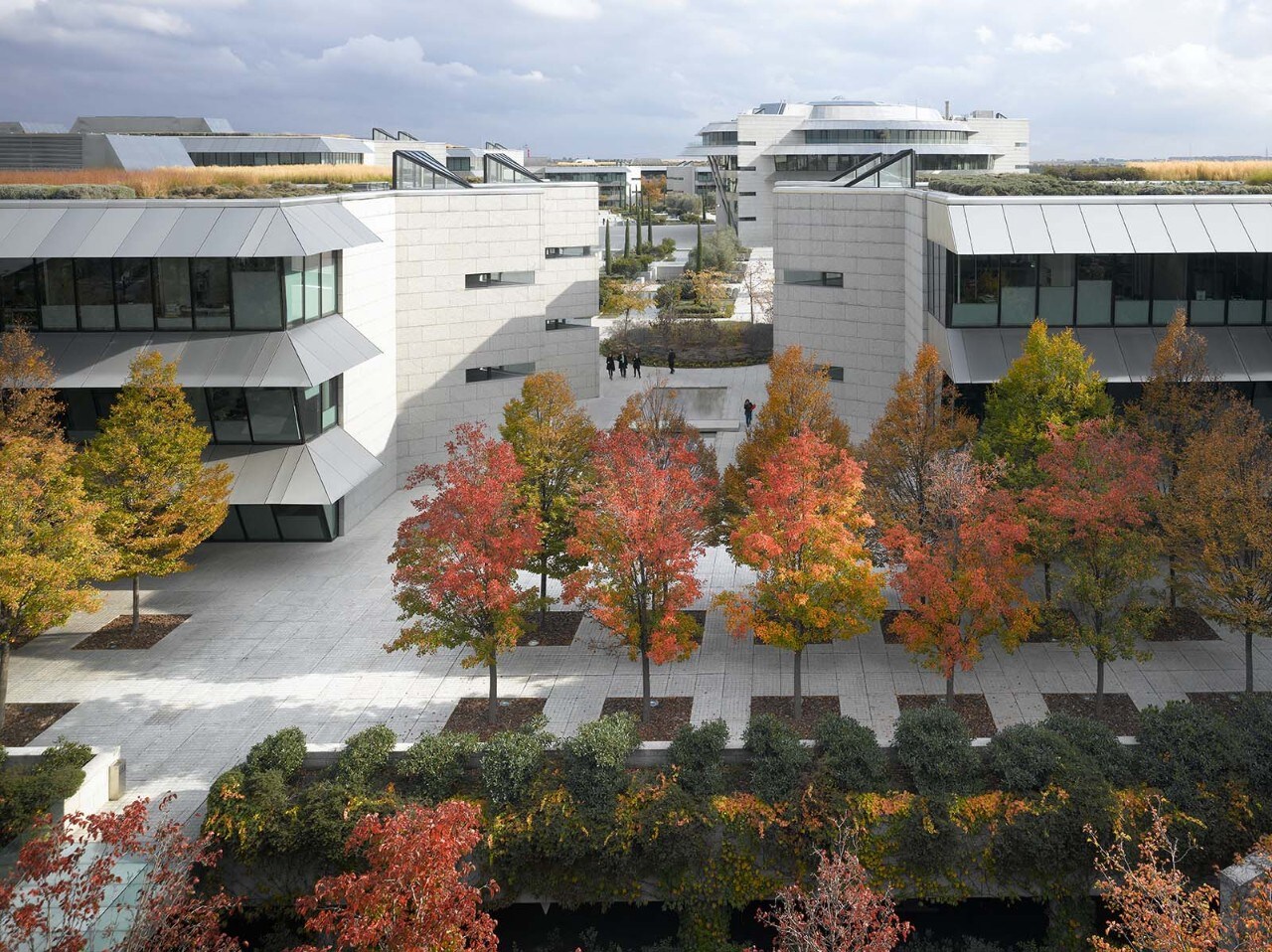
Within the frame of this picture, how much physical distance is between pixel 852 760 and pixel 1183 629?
11.8 metres

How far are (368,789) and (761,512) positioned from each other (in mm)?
9450

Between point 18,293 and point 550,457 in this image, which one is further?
point 18,293

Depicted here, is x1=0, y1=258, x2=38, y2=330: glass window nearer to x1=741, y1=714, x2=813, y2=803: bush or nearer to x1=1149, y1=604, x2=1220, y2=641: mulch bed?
x1=741, y1=714, x2=813, y2=803: bush

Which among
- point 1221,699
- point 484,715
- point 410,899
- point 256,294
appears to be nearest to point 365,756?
point 484,715

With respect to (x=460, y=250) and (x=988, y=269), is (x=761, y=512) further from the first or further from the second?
(x=460, y=250)

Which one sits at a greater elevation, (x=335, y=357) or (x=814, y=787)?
(x=335, y=357)

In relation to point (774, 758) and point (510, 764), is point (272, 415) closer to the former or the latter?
point (510, 764)

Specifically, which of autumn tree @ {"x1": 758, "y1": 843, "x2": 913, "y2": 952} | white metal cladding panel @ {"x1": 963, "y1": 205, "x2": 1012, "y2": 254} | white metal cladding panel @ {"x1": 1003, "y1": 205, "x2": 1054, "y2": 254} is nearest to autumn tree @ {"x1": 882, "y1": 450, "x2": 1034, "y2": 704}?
autumn tree @ {"x1": 758, "y1": 843, "x2": 913, "y2": 952}

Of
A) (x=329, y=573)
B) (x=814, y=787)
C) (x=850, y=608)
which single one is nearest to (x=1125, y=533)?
(x=850, y=608)

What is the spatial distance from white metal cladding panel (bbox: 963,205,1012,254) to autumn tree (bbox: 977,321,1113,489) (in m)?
2.55

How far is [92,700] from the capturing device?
27.0m

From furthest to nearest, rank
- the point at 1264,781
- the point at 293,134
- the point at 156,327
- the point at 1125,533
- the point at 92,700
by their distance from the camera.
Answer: the point at 293,134
the point at 156,327
the point at 92,700
the point at 1125,533
the point at 1264,781

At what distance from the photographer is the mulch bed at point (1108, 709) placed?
24.4 m

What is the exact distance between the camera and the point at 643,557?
2483 centimetres
